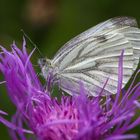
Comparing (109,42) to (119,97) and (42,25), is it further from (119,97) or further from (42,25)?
(42,25)

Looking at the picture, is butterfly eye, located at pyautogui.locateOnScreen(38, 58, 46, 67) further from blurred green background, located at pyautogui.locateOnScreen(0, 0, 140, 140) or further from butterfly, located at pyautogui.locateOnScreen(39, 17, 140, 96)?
blurred green background, located at pyautogui.locateOnScreen(0, 0, 140, 140)

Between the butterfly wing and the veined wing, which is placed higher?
the veined wing

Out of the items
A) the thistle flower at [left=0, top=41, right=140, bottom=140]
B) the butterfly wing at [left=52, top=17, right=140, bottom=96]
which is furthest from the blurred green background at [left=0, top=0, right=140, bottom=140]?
the thistle flower at [left=0, top=41, right=140, bottom=140]

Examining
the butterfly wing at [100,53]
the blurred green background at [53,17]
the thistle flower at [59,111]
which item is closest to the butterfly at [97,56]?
the butterfly wing at [100,53]

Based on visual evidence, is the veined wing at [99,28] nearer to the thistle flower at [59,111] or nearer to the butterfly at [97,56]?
the butterfly at [97,56]

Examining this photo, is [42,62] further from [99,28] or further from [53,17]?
[53,17]

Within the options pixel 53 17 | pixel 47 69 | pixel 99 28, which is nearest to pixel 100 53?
pixel 99 28
